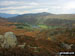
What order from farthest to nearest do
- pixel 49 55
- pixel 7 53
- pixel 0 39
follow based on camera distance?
pixel 0 39, pixel 49 55, pixel 7 53

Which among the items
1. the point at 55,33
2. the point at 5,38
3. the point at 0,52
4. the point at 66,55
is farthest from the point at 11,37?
the point at 55,33

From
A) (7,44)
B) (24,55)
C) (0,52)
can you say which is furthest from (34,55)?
(7,44)

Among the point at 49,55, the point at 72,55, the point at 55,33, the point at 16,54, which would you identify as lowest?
the point at 55,33

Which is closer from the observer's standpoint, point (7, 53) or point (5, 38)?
point (7, 53)

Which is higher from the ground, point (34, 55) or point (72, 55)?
point (34, 55)

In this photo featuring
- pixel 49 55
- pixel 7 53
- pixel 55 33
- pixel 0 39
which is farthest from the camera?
pixel 55 33

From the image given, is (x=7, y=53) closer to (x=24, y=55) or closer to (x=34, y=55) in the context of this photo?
(x=24, y=55)

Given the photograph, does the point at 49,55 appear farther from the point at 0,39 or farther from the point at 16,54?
the point at 0,39

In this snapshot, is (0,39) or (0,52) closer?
(0,52)

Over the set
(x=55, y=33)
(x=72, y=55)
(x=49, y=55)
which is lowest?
(x=55, y=33)
